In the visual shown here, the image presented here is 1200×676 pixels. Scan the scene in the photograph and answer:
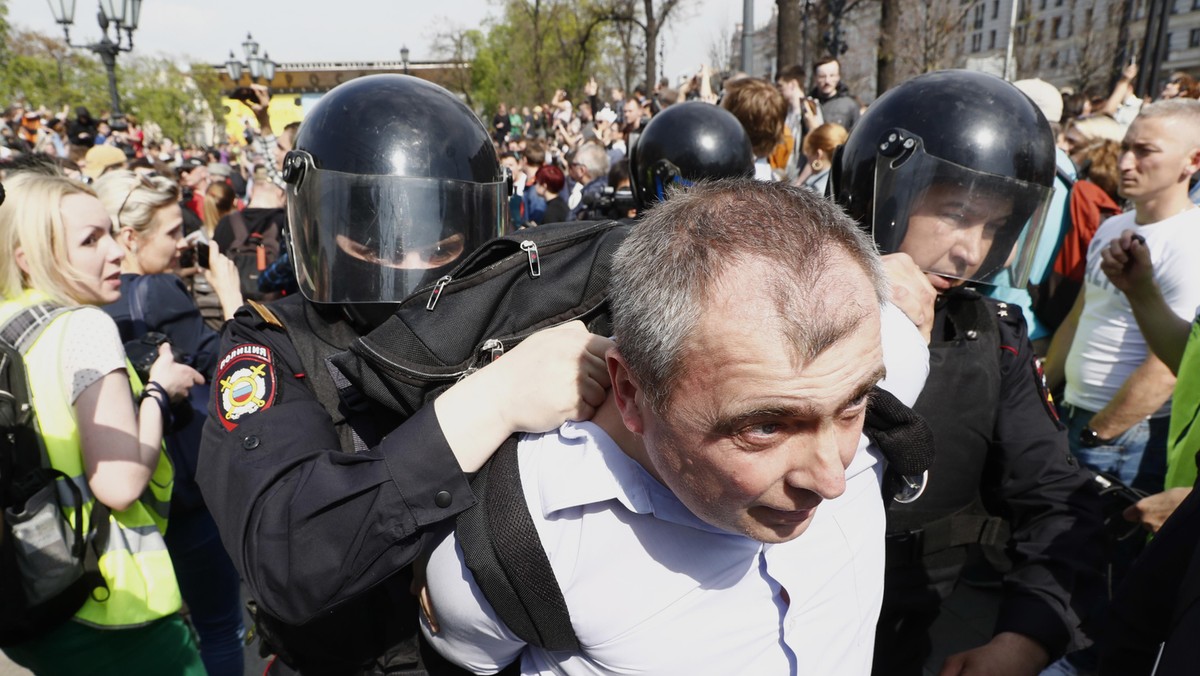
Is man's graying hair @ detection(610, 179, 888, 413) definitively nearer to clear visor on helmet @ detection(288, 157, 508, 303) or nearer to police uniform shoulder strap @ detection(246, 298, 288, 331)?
clear visor on helmet @ detection(288, 157, 508, 303)

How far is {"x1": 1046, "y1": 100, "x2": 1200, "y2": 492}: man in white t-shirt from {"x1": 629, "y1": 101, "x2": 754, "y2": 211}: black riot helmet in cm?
154

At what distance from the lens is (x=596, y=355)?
1210mm

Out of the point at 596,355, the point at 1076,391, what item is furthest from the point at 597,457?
the point at 1076,391

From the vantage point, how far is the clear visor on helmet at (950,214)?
5.63ft

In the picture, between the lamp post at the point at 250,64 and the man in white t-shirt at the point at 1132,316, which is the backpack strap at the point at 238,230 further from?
the lamp post at the point at 250,64

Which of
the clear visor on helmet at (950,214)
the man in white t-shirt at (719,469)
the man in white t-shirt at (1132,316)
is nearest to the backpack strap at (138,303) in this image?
the man in white t-shirt at (719,469)

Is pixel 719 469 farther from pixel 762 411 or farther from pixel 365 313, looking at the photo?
pixel 365 313

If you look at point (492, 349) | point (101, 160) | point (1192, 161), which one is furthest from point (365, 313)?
point (101, 160)

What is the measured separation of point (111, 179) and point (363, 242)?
2.95m

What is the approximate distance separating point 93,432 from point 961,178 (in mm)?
2302

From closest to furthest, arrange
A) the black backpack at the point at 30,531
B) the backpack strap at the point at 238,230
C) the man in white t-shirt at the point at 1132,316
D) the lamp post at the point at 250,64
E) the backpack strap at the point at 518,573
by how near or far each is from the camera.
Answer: the backpack strap at the point at 518,573, the black backpack at the point at 30,531, the man in white t-shirt at the point at 1132,316, the backpack strap at the point at 238,230, the lamp post at the point at 250,64

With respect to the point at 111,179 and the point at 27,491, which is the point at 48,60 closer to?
the point at 111,179

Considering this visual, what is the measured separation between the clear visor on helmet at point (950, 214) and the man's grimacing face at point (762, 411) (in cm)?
84

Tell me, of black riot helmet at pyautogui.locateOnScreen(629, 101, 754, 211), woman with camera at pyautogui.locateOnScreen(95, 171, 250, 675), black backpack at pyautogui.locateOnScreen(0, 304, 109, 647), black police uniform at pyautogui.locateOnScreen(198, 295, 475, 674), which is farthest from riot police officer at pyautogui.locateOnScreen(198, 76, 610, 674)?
black riot helmet at pyautogui.locateOnScreen(629, 101, 754, 211)
